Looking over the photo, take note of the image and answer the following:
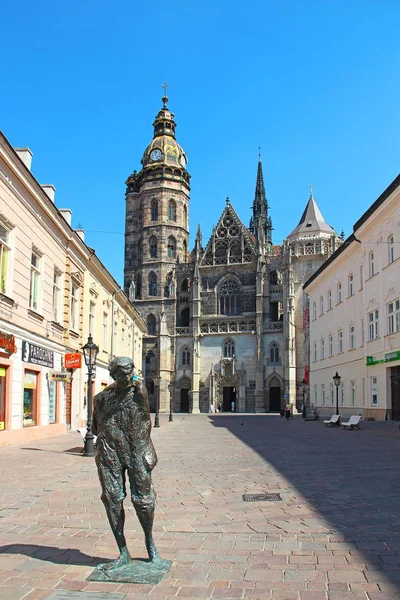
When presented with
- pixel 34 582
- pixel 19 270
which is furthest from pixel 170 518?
pixel 19 270

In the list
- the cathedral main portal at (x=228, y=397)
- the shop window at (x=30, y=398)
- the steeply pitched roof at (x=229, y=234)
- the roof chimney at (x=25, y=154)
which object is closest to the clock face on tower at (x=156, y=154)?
the steeply pitched roof at (x=229, y=234)

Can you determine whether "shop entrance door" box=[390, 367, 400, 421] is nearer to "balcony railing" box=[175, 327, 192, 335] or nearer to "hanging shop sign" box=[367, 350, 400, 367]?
"hanging shop sign" box=[367, 350, 400, 367]

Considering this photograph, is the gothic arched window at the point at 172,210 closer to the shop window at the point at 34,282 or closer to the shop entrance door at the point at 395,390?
the shop entrance door at the point at 395,390

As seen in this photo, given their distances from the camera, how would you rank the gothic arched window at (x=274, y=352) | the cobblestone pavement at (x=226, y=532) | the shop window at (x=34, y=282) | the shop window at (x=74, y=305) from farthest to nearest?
the gothic arched window at (x=274, y=352)
the shop window at (x=74, y=305)
the shop window at (x=34, y=282)
the cobblestone pavement at (x=226, y=532)

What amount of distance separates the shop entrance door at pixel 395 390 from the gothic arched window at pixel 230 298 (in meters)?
44.8

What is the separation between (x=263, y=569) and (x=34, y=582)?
195 cm

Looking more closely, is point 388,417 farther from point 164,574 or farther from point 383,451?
point 164,574

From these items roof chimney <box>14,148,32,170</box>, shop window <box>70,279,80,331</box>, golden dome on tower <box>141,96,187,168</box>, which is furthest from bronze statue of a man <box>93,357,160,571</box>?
golden dome on tower <box>141,96,187,168</box>

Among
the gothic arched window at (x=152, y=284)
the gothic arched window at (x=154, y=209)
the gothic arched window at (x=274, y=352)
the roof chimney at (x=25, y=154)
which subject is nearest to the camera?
the roof chimney at (x=25, y=154)

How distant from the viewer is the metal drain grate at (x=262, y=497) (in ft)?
28.6

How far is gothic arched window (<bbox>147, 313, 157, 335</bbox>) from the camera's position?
73.2 metres

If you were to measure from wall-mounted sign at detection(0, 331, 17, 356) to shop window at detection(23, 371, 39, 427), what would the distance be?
6.95ft

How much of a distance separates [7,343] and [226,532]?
38.3 ft

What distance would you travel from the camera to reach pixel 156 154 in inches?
3164
